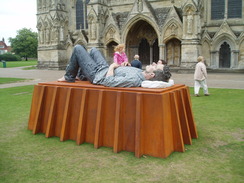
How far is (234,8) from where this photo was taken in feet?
79.6

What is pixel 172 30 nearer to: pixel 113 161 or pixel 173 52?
pixel 173 52

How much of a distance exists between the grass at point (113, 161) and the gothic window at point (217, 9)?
20756mm

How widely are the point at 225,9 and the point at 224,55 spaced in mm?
4148

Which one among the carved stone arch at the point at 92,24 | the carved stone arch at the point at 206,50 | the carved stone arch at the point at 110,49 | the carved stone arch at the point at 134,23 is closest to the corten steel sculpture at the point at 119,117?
the carved stone arch at the point at 206,50

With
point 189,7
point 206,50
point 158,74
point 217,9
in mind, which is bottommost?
point 158,74

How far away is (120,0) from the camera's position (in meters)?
29.3

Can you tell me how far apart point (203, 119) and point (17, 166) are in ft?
16.3

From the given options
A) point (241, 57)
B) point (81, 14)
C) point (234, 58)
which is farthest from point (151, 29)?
point (81, 14)

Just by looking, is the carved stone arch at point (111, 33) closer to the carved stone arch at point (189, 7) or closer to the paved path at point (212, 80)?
the carved stone arch at point (189, 7)

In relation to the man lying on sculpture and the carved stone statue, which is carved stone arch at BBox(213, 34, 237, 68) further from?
the man lying on sculpture

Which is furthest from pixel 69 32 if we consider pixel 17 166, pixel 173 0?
pixel 17 166

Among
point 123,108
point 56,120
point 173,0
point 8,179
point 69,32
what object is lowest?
point 8,179

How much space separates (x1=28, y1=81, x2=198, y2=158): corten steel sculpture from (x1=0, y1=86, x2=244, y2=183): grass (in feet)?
0.62

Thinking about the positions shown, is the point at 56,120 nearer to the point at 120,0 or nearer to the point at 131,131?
the point at 131,131
